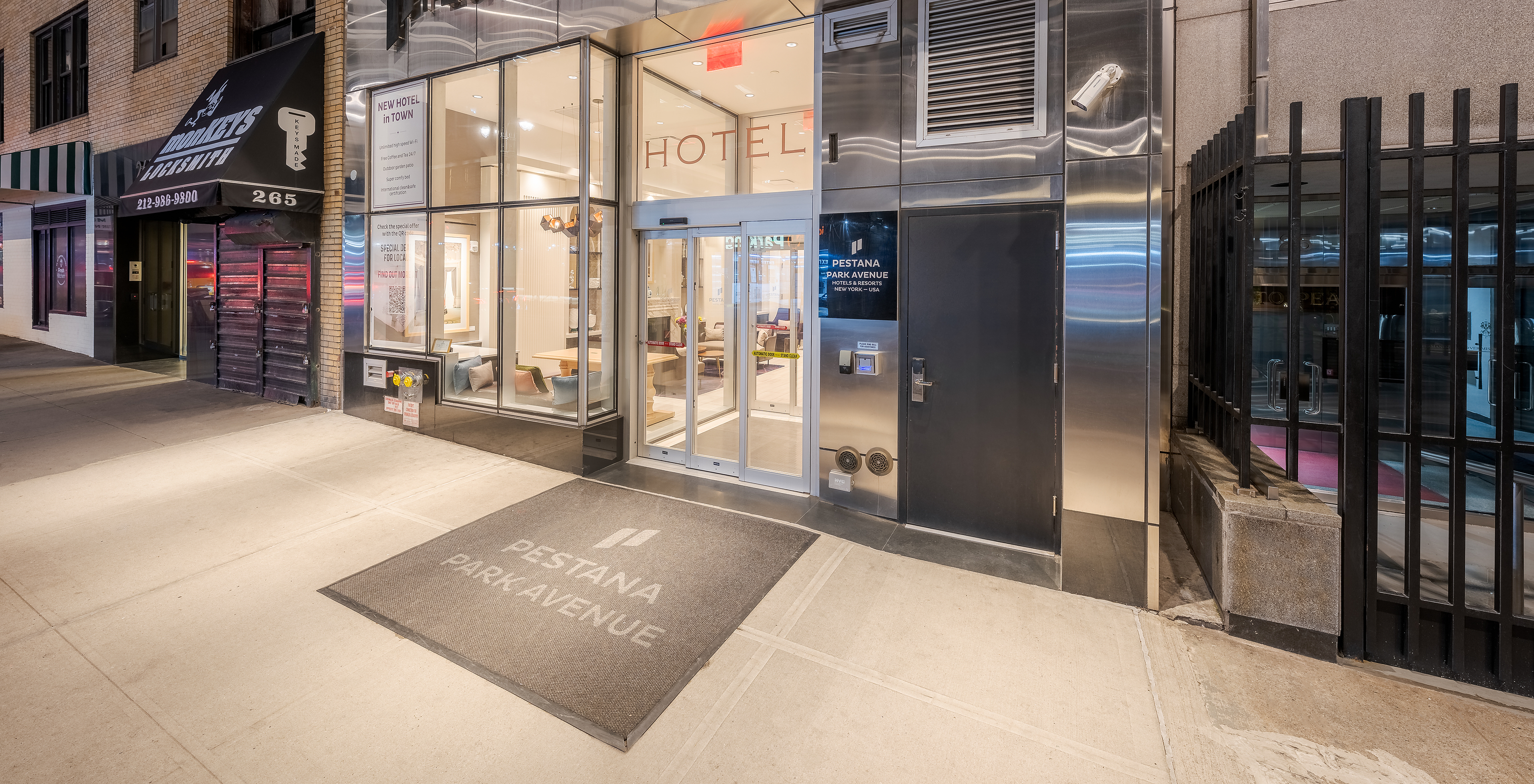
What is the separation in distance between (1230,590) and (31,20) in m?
23.2

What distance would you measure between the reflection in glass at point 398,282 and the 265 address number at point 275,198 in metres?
1.10

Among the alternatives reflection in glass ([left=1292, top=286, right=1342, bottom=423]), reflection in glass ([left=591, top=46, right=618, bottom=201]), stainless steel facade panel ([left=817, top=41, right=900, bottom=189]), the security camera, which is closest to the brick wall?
reflection in glass ([left=591, top=46, right=618, bottom=201])

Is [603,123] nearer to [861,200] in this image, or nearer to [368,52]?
[861,200]

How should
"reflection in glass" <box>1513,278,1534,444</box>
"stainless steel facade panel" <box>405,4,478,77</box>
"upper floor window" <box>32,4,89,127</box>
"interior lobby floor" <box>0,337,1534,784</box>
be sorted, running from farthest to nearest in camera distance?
"upper floor window" <box>32,4,89,127</box> < "stainless steel facade panel" <box>405,4,478,77</box> < "reflection in glass" <box>1513,278,1534,444</box> < "interior lobby floor" <box>0,337,1534,784</box>

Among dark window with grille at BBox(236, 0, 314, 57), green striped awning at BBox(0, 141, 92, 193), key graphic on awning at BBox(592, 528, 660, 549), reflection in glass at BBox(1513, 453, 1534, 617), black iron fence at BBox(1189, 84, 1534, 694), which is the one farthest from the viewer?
green striped awning at BBox(0, 141, 92, 193)

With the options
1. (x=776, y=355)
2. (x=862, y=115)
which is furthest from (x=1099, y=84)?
(x=776, y=355)

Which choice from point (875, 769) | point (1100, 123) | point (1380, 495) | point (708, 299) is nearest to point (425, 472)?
point (708, 299)

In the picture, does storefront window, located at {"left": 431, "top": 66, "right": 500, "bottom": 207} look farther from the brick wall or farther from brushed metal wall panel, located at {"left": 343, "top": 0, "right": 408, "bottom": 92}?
the brick wall

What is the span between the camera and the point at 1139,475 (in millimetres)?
3805

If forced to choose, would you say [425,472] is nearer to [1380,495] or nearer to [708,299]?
[708,299]

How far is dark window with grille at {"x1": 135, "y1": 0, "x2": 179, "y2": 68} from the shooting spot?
10.4 meters

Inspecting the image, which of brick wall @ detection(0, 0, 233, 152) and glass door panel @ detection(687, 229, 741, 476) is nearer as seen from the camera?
glass door panel @ detection(687, 229, 741, 476)

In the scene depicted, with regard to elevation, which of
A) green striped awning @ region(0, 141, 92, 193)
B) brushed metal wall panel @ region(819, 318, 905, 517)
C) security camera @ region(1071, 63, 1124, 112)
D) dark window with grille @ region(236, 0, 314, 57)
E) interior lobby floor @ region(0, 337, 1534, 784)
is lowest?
interior lobby floor @ region(0, 337, 1534, 784)

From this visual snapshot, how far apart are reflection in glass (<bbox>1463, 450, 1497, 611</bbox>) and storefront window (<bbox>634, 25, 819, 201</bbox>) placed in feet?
17.5
